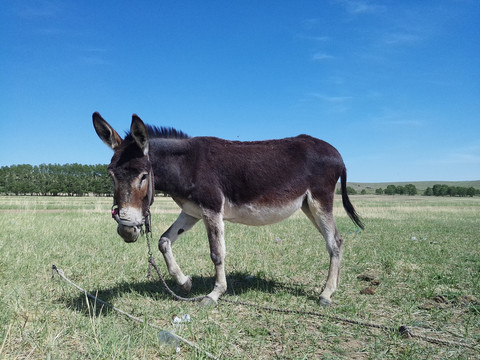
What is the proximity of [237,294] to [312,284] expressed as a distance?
166 cm

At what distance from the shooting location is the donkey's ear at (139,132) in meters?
4.60

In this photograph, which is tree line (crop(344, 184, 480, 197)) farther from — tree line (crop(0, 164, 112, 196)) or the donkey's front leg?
the donkey's front leg

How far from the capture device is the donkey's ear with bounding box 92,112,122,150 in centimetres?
484

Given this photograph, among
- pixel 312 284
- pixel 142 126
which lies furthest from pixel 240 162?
pixel 312 284

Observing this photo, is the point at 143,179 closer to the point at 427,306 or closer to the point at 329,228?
the point at 329,228

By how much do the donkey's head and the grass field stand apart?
1158 millimetres

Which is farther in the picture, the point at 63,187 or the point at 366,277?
the point at 63,187

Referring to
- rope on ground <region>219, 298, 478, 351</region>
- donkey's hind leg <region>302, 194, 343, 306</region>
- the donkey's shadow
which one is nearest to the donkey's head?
the donkey's shadow

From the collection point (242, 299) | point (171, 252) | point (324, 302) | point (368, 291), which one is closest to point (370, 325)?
point (324, 302)

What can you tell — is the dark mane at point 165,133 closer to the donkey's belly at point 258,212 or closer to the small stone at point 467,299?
the donkey's belly at point 258,212

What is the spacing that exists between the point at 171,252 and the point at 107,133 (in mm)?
2081

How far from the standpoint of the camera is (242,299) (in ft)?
17.7

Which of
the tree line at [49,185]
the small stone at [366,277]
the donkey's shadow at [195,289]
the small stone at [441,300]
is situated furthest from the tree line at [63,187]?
the small stone at [441,300]

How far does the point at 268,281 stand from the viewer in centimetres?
655
